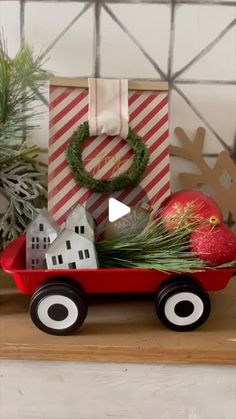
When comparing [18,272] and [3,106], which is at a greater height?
[3,106]

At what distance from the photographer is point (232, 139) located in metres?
0.95

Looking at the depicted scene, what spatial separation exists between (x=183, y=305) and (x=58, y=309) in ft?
0.50

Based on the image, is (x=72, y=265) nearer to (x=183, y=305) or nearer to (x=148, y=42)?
(x=183, y=305)

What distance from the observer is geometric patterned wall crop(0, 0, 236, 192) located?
0.90 m

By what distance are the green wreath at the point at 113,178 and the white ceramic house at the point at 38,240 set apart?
125mm

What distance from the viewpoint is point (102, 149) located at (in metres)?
0.87

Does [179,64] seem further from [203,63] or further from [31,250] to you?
[31,250]

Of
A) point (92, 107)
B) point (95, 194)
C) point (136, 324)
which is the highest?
point (92, 107)

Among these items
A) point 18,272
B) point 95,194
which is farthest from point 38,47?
point 18,272

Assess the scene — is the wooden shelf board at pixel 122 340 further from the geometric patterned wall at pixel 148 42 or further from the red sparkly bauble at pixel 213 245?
the geometric patterned wall at pixel 148 42

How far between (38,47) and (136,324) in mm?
474
